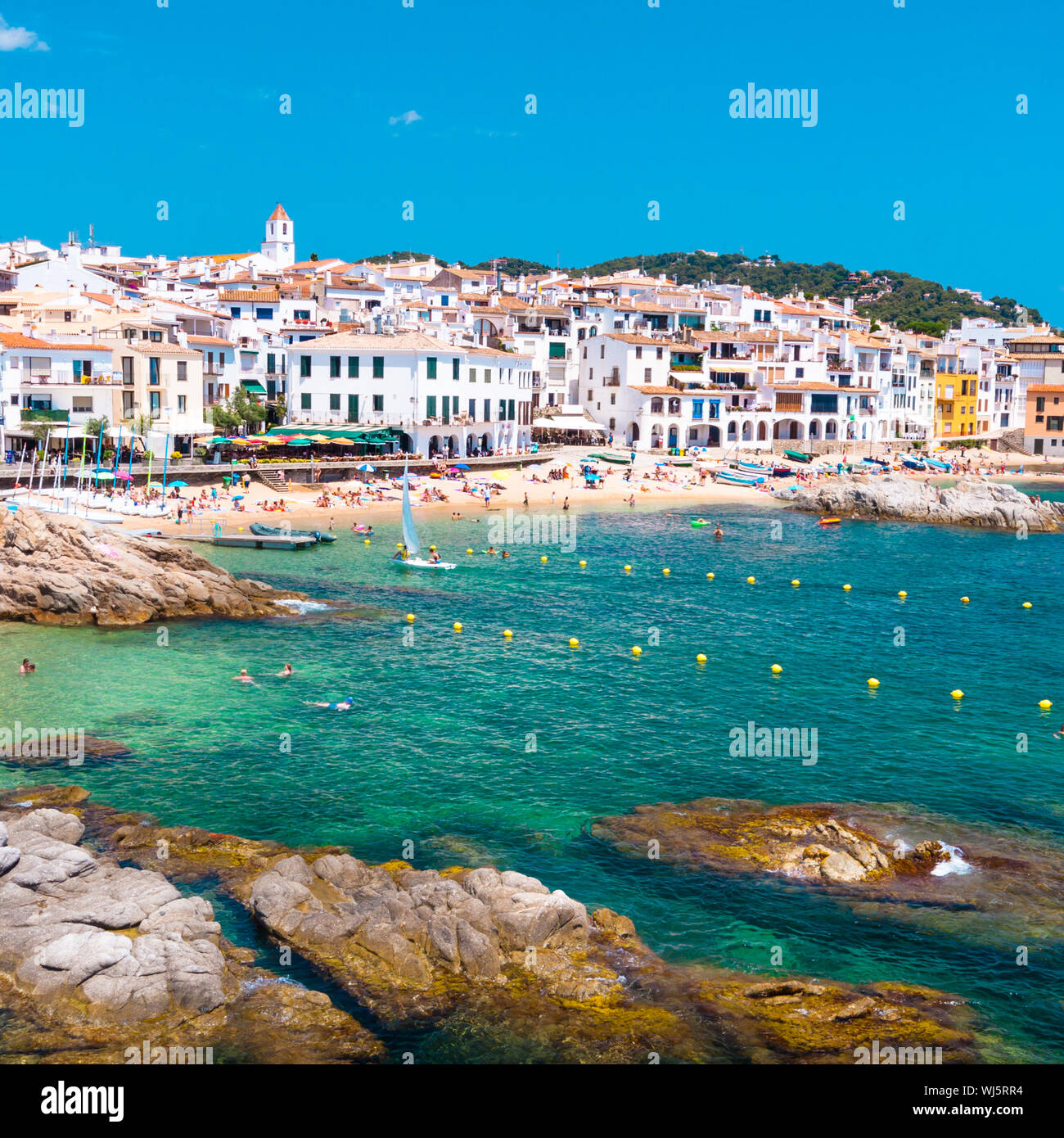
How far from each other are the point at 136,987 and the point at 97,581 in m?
27.6

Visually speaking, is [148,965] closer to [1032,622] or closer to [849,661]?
[849,661]

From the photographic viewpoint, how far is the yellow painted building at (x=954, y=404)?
429 feet

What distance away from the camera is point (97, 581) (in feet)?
138

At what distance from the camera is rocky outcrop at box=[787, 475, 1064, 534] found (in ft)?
257

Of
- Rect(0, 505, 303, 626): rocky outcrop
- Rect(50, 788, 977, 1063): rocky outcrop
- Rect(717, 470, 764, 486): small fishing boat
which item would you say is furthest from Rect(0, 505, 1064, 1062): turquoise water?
Rect(717, 470, 764, 486): small fishing boat

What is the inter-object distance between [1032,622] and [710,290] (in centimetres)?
8866

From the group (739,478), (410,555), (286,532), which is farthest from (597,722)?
(739,478)

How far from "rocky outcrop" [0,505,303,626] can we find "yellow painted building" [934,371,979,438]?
10476cm

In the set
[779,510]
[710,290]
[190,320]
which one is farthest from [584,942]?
[710,290]

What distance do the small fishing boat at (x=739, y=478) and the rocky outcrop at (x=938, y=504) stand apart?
624 centimetres

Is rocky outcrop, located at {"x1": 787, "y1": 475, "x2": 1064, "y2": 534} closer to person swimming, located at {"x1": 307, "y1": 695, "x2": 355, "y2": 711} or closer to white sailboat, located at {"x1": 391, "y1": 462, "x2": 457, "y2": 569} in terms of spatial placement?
white sailboat, located at {"x1": 391, "y1": 462, "x2": 457, "y2": 569}

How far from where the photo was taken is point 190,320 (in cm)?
8575

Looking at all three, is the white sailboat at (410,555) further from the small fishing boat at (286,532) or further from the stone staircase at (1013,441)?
the stone staircase at (1013,441)
